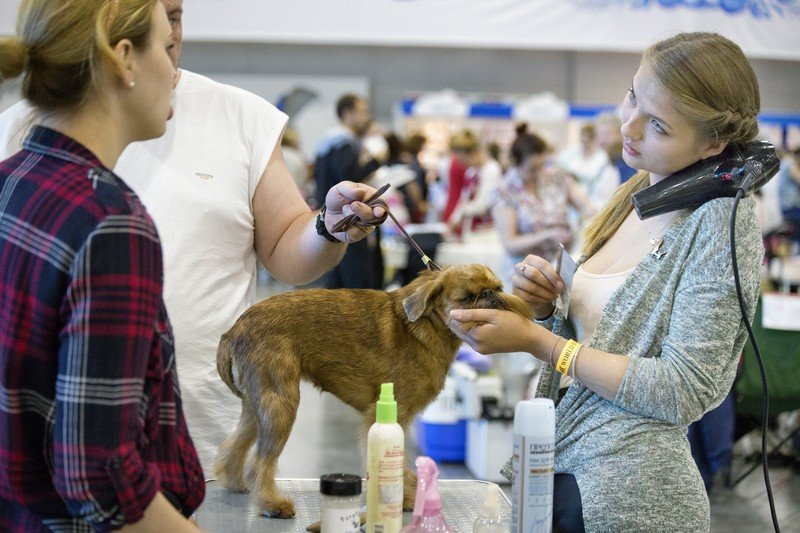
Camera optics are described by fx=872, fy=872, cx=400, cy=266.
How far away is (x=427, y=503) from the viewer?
147 cm

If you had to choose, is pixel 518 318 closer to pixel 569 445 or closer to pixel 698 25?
pixel 569 445

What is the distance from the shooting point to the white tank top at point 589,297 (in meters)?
1.81

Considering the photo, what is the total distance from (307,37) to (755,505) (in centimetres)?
616

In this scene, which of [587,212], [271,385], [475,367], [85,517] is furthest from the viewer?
[587,212]

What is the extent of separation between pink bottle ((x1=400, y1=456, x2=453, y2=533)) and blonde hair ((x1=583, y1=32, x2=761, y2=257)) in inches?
32.9

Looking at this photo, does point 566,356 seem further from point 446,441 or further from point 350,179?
point 350,179

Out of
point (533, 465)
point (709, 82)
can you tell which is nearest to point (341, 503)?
point (533, 465)

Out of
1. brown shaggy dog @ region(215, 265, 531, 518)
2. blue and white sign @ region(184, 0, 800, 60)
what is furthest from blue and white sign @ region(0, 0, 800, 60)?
brown shaggy dog @ region(215, 265, 531, 518)

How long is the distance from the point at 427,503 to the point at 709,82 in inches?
37.4

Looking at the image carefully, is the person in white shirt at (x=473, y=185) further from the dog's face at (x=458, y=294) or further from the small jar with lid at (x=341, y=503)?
the small jar with lid at (x=341, y=503)

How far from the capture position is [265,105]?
2.21 m

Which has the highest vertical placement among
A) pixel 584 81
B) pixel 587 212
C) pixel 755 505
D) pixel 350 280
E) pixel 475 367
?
pixel 584 81

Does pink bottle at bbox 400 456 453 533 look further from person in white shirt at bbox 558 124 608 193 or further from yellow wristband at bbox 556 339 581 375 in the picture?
person in white shirt at bbox 558 124 608 193

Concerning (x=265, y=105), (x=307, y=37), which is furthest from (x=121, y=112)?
(x=307, y=37)
